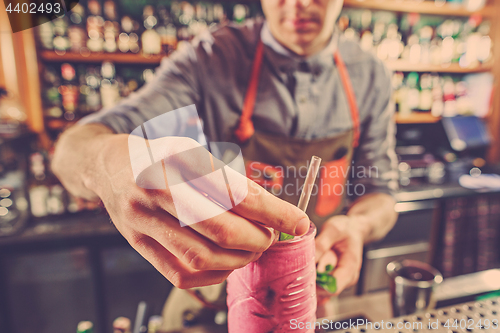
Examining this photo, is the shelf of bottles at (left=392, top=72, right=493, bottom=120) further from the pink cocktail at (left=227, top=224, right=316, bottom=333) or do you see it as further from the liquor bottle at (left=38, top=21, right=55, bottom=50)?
the liquor bottle at (left=38, top=21, right=55, bottom=50)

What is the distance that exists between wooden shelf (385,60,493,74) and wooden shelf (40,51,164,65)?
6.38ft

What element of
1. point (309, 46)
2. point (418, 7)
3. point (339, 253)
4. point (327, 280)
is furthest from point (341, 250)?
point (418, 7)

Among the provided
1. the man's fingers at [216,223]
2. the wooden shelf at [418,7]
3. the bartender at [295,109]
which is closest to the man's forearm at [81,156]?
the bartender at [295,109]

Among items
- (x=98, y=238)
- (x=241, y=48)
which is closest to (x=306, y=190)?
(x=241, y=48)

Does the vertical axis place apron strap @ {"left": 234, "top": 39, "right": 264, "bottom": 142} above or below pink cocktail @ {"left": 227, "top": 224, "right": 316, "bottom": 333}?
above

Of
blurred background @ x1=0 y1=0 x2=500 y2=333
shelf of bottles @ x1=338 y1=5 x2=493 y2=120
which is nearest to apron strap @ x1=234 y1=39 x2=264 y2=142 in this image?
blurred background @ x1=0 y1=0 x2=500 y2=333

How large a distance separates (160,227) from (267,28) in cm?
111

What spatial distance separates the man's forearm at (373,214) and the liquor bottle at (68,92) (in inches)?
83.9

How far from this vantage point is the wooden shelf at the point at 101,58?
82.4 inches

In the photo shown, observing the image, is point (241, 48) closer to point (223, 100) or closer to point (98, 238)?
point (223, 100)

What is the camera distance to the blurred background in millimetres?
1832

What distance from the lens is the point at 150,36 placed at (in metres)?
2.22

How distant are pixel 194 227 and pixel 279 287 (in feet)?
0.59

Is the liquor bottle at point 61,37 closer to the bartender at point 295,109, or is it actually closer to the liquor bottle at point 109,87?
the liquor bottle at point 109,87
